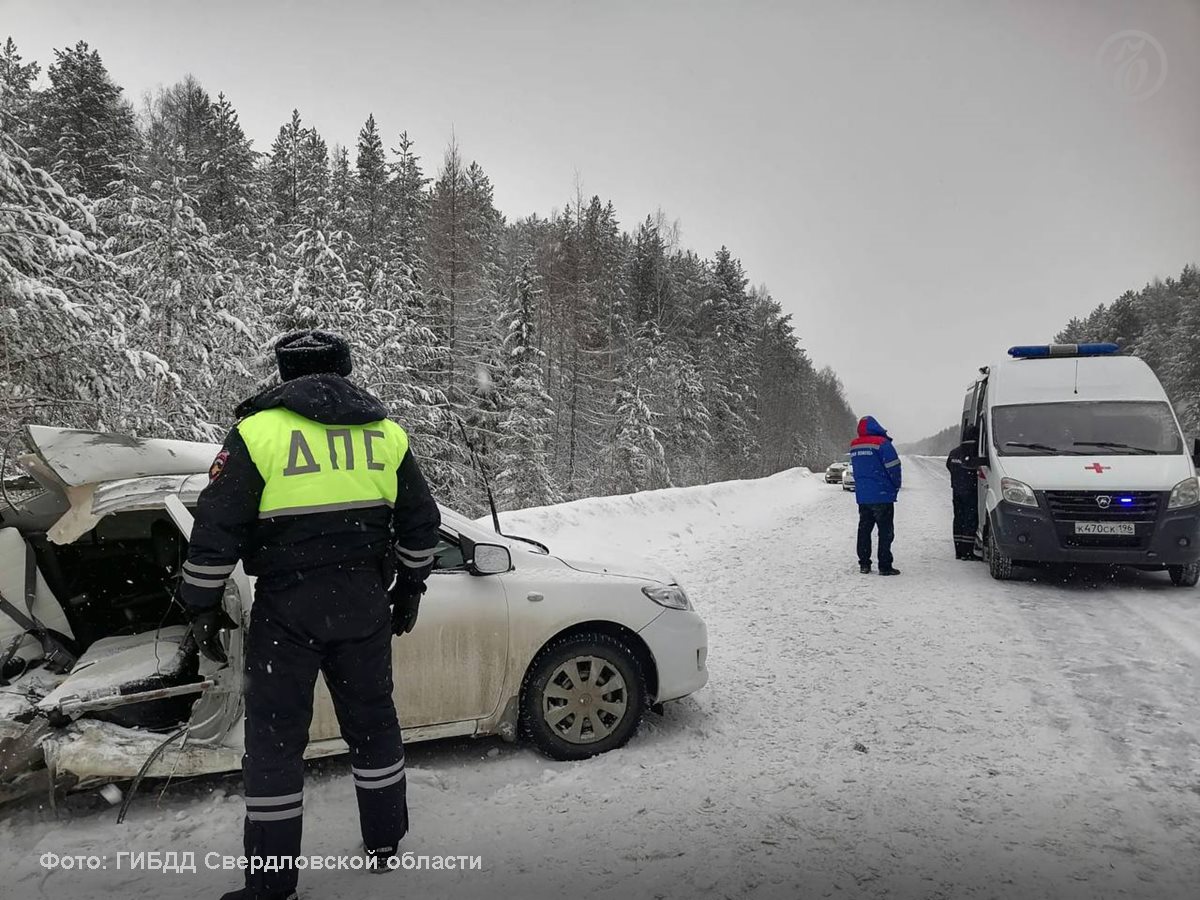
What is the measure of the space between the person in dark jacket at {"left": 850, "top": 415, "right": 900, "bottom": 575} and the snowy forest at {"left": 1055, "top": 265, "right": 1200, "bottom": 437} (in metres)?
23.5

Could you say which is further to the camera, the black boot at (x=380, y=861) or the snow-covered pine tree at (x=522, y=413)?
the snow-covered pine tree at (x=522, y=413)

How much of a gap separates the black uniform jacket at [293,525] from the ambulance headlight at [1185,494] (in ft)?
25.9

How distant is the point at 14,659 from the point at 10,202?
837cm

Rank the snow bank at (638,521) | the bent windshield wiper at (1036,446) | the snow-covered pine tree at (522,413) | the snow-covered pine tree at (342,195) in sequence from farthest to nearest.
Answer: the snow-covered pine tree at (522,413) → the snow-covered pine tree at (342,195) → the snow bank at (638,521) → the bent windshield wiper at (1036,446)

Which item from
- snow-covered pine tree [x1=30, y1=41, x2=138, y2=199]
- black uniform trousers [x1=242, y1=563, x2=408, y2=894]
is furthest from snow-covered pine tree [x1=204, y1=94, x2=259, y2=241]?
black uniform trousers [x1=242, y1=563, x2=408, y2=894]

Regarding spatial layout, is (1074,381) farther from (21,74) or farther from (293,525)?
(21,74)

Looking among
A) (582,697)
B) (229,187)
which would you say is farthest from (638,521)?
(229,187)

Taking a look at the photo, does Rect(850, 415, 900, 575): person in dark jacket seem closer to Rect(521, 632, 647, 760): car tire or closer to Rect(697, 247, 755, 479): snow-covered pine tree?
Rect(521, 632, 647, 760): car tire

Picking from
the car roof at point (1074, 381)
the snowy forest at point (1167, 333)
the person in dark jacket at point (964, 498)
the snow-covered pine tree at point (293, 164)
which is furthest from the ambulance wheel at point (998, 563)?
the snow-covered pine tree at point (293, 164)

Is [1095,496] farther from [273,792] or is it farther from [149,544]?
[149,544]

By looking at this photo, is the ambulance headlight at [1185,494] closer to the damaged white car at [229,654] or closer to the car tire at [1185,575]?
the car tire at [1185,575]

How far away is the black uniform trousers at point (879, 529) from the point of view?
8844 millimetres

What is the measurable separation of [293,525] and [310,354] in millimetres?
733

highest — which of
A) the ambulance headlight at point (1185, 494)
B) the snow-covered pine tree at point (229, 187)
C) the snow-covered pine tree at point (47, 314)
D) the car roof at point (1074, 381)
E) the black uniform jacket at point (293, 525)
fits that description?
the snow-covered pine tree at point (229, 187)
